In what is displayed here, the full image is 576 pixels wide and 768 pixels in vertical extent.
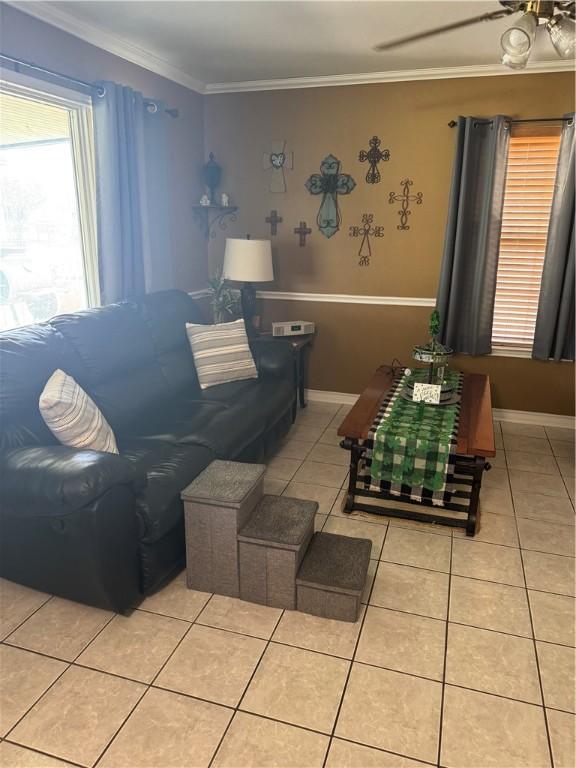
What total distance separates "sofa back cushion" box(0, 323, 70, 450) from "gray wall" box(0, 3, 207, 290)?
143cm

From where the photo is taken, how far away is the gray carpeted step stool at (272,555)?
2.14 metres

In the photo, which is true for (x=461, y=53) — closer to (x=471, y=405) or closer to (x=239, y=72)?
(x=239, y=72)

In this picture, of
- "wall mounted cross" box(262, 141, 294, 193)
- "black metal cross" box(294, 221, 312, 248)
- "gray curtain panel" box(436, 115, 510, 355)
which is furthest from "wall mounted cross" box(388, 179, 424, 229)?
"wall mounted cross" box(262, 141, 294, 193)

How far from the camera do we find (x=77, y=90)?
9.89ft

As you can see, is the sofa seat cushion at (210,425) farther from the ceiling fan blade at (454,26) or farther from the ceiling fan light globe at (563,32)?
the ceiling fan light globe at (563,32)

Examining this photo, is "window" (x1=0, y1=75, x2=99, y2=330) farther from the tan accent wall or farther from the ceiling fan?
the ceiling fan

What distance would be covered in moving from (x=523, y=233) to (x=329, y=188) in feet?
4.96

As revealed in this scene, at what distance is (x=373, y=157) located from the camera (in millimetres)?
4098

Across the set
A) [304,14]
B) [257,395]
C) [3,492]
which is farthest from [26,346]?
[304,14]

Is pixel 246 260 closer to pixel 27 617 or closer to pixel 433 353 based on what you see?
pixel 433 353

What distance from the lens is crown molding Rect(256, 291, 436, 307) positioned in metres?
4.26

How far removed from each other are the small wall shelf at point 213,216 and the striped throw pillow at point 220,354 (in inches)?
53.1

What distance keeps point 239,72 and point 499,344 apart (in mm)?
2849

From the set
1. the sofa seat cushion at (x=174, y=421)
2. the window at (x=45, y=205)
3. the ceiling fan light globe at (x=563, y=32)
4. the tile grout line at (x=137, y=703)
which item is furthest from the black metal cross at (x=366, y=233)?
the tile grout line at (x=137, y=703)
